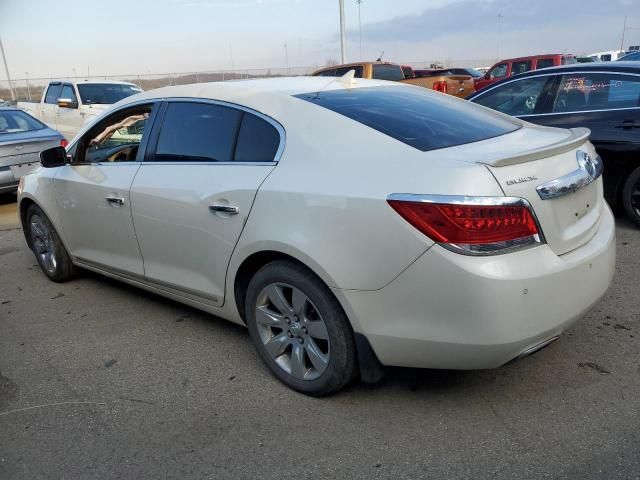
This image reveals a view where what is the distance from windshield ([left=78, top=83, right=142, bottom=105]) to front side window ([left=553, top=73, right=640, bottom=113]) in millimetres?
10549

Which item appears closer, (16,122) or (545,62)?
(16,122)

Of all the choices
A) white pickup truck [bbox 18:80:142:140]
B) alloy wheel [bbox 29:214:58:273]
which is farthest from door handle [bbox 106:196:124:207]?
white pickup truck [bbox 18:80:142:140]

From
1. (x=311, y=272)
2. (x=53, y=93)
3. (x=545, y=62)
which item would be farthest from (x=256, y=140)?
(x=545, y=62)

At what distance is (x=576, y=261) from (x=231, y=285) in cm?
175

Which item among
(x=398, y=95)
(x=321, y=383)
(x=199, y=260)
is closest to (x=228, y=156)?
(x=199, y=260)

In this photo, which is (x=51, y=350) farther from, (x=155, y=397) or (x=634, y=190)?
(x=634, y=190)

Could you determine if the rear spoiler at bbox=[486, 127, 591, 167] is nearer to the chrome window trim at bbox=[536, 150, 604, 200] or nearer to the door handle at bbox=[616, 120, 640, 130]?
the chrome window trim at bbox=[536, 150, 604, 200]

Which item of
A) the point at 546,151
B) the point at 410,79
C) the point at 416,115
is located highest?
the point at 416,115

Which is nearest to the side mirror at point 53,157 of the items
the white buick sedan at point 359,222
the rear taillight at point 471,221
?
the white buick sedan at point 359,222

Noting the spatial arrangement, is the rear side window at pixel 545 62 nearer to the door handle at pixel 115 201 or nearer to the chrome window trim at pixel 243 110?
the chrome window trim at pixel 243 110

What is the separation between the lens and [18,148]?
26.8 feet

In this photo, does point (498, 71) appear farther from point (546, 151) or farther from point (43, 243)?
point (546, 151)

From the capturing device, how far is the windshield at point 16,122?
888 centimetres

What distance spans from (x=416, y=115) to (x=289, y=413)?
1678 mm
